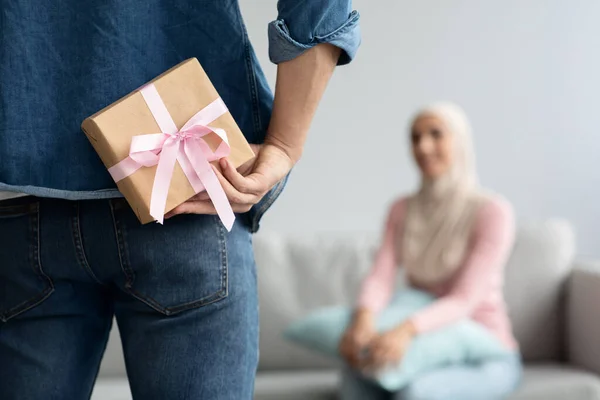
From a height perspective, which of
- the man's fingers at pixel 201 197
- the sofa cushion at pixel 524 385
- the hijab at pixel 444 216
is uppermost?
the man's fingers at pixel 201 197

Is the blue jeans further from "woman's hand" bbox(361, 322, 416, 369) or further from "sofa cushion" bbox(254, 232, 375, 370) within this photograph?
"sofa cushion" bbox(254, 232, 375, 370)

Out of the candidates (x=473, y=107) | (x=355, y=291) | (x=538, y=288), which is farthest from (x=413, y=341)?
(x=473, y=107)

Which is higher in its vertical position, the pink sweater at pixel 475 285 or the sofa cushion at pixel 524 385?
the pink sweater at pixel 475 285

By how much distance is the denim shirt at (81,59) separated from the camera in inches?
27.1

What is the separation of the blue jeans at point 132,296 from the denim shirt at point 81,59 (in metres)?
0.03

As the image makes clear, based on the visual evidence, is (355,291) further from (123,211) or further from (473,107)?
(123,211)

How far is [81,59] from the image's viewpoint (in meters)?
0.70

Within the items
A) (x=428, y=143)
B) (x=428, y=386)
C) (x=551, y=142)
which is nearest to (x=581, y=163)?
(x=551, y=142)

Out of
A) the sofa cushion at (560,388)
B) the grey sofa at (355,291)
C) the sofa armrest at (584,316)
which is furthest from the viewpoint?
the grey sofa at (355,291)

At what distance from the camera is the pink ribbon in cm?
67

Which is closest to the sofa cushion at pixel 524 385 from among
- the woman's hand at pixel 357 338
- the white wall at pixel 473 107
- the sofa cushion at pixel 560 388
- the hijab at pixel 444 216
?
the sofa cushion at pixel 560 388

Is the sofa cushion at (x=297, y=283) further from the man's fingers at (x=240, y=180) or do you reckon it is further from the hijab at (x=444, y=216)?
the man's fingers at (x=240, y=180)

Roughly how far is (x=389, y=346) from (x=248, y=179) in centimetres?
140

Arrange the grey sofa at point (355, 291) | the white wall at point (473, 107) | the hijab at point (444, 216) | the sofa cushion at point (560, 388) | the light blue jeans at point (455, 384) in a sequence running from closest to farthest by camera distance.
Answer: the light blue jeans at point (455, 384) < the sofa cushion at point (560, 388) < the hijab at point (444, 216) < the grey sofa at point (355, 291) < the white wall at point (473, 107)
